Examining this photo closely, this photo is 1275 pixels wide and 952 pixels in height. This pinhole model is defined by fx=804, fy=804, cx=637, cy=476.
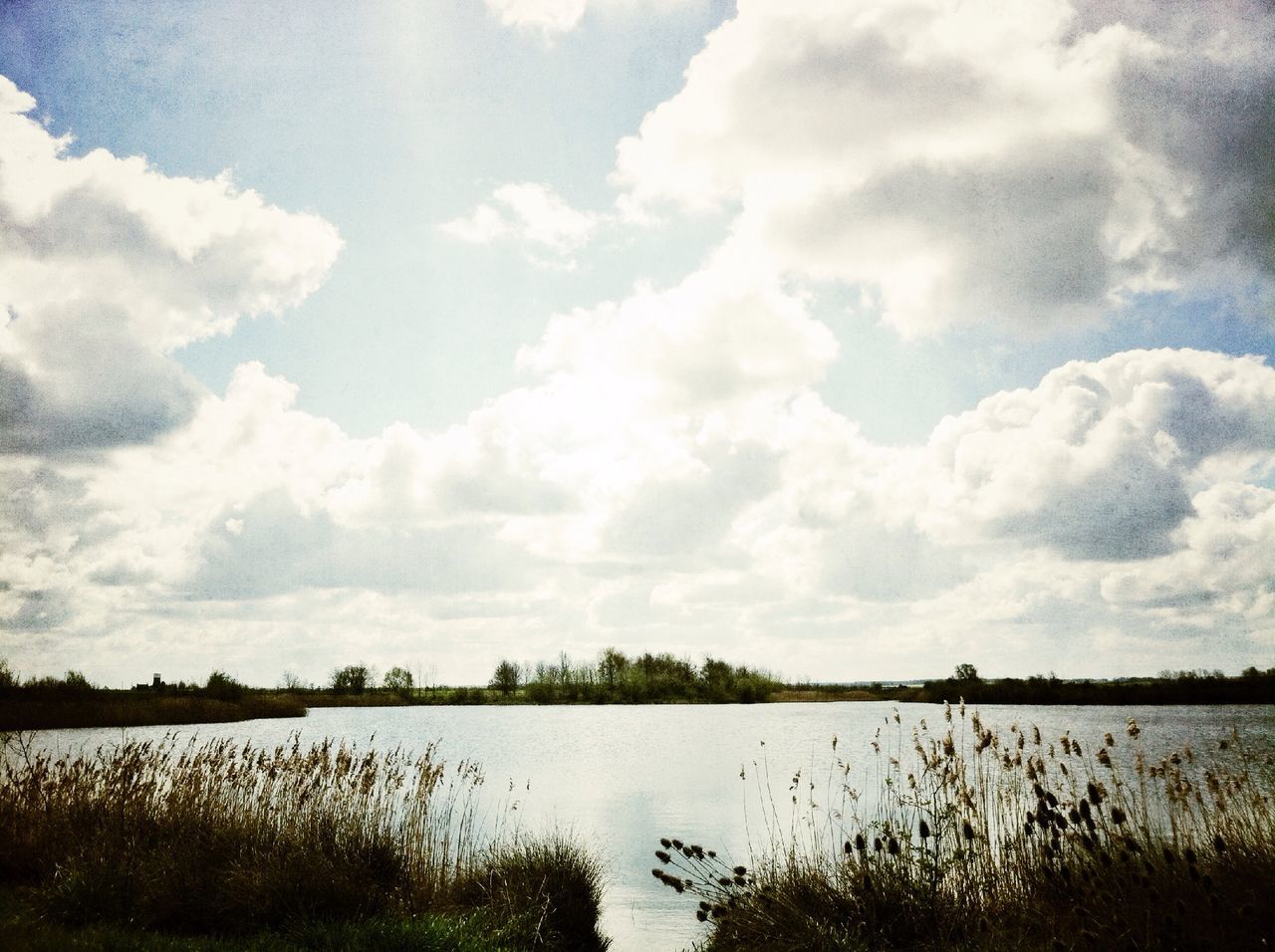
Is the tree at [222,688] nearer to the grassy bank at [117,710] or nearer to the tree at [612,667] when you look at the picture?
the grassy bank at [117,710]

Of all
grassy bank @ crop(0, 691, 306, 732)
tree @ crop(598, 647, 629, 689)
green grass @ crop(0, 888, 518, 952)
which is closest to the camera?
green grass @ crop(0, 888, 518, 952)

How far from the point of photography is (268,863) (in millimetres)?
9789

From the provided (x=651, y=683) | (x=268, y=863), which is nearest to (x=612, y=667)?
(x=651, y=683)

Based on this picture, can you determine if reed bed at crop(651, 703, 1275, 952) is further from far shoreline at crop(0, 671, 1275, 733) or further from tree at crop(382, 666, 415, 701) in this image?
tree at crop(382, 666, 415, 701)

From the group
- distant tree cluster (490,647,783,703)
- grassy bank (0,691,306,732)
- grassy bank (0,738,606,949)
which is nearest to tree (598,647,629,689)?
distant tree cluster (490,647,783,703)

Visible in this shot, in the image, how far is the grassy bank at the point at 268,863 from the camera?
8750 mm

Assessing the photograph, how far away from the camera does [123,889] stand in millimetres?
9211

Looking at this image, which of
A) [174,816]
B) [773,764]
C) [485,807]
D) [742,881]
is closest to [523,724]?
[773,764]

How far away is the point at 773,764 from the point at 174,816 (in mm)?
23180

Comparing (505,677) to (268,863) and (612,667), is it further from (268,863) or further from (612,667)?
(268,863)

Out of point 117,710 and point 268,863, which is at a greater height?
point 268,863

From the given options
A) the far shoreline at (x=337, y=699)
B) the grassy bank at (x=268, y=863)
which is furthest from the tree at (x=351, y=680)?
the grassy bank at (x=268, y=863)

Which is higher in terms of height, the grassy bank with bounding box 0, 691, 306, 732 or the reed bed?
the reed bed

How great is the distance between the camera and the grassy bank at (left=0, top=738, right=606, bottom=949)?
8.75 metres
